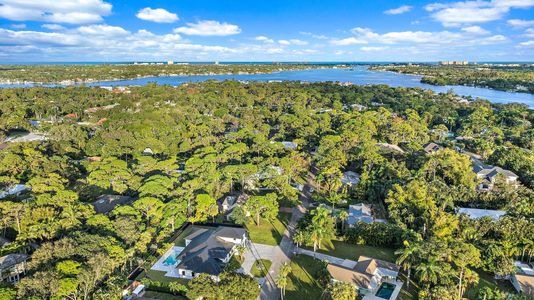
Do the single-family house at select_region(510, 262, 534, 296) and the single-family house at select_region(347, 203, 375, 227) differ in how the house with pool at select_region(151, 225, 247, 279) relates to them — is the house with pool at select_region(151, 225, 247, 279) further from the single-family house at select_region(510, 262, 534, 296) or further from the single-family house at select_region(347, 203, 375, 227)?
the single-family house at select_region(510, 262, 534, 296)

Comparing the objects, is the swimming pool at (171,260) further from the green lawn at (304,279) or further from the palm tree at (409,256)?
the palm tree at (409,256)

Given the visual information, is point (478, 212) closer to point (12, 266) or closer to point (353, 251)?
point (353, 251)

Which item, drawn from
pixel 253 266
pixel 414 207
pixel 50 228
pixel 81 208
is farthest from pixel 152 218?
pixel 414 207

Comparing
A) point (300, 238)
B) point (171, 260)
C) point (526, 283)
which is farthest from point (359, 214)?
point (171, 260)

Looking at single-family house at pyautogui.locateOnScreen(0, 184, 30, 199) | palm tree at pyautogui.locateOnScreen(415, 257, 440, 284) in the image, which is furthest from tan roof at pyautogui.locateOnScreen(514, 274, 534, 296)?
single-family house at pyautogui.locateOnScreen(0, 184, 30, 199)

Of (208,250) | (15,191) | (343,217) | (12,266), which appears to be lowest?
(208,250)

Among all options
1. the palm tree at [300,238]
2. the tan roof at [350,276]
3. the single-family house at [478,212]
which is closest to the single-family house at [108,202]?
the palm tree at [300,238]
